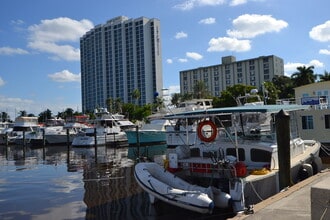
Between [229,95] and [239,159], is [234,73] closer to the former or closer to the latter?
[229,95]

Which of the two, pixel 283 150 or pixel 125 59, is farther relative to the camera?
pixel 125 59

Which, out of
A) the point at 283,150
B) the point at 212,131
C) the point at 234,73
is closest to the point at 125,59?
the point at 234,73

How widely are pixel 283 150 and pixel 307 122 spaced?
17.5 meters

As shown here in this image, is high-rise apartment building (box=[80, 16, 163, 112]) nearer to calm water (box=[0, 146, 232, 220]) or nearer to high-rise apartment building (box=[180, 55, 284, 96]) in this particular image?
high-rise apartment building (box=[180, 55, 284, 96])

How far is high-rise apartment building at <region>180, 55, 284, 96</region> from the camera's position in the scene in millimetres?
137250

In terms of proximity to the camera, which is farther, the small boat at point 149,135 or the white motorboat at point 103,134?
the white motorboat at point 103,134

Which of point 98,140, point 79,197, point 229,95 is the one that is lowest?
point 79,197

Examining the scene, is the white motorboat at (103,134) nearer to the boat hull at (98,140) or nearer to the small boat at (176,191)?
the boat hull at (98,140)

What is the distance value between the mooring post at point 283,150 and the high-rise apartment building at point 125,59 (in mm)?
113058

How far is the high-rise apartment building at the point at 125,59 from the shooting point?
132 meters

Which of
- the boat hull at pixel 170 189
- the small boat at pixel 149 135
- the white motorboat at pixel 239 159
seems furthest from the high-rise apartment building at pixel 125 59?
the boat hull at pixel 170 189

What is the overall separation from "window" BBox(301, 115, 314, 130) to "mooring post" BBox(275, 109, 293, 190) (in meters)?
17.0

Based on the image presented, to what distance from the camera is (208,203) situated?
10.2 meters

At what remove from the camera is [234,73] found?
→ 145 metres
